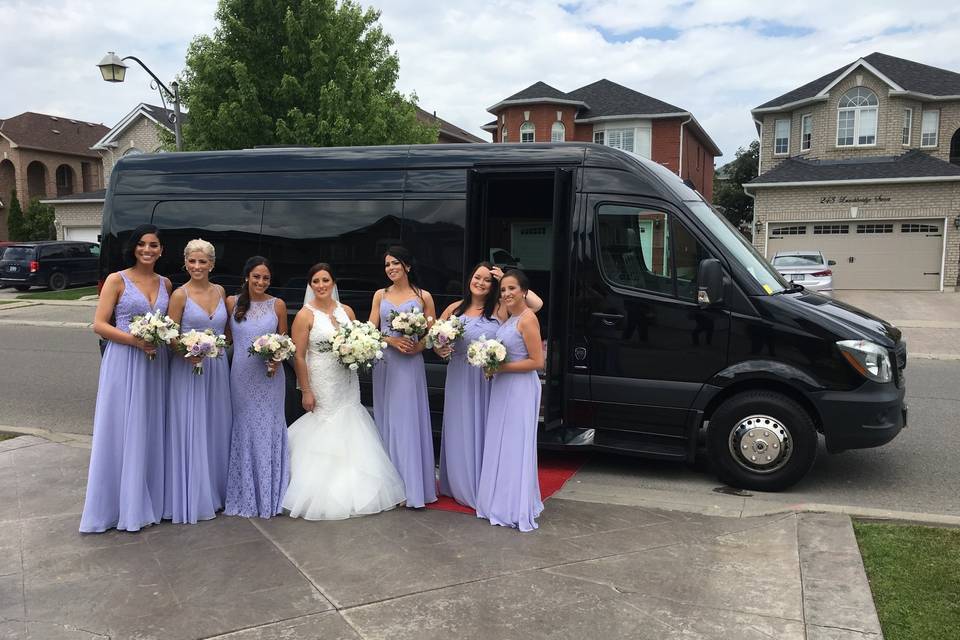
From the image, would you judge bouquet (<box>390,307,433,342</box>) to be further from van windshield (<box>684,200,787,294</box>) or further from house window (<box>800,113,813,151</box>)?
house window (<box>800,113,813,151</box>)

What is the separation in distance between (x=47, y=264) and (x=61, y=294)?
7.50 ft

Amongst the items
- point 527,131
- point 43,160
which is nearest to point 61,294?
point 527,131

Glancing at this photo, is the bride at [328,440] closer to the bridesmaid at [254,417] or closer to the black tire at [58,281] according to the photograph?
the bridesmaid at [254,417]

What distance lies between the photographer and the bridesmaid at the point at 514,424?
4789mm

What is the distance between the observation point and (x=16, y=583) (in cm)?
402

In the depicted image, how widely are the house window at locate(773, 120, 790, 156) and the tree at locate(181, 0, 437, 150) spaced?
18.3 m

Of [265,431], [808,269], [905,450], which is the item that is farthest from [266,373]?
[808,269]

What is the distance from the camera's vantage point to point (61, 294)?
80.1 feet

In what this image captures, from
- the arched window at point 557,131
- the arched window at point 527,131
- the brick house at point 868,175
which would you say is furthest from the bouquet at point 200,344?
the arched window at point 527,131

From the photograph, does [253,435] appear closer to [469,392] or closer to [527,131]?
[469,392]

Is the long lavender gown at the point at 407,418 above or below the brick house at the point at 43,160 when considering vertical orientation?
below

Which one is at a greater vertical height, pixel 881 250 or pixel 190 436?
pixel 881 250

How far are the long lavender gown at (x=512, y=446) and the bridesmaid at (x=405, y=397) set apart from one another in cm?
51

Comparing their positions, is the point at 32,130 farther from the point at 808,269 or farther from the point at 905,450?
the point at 905,450
